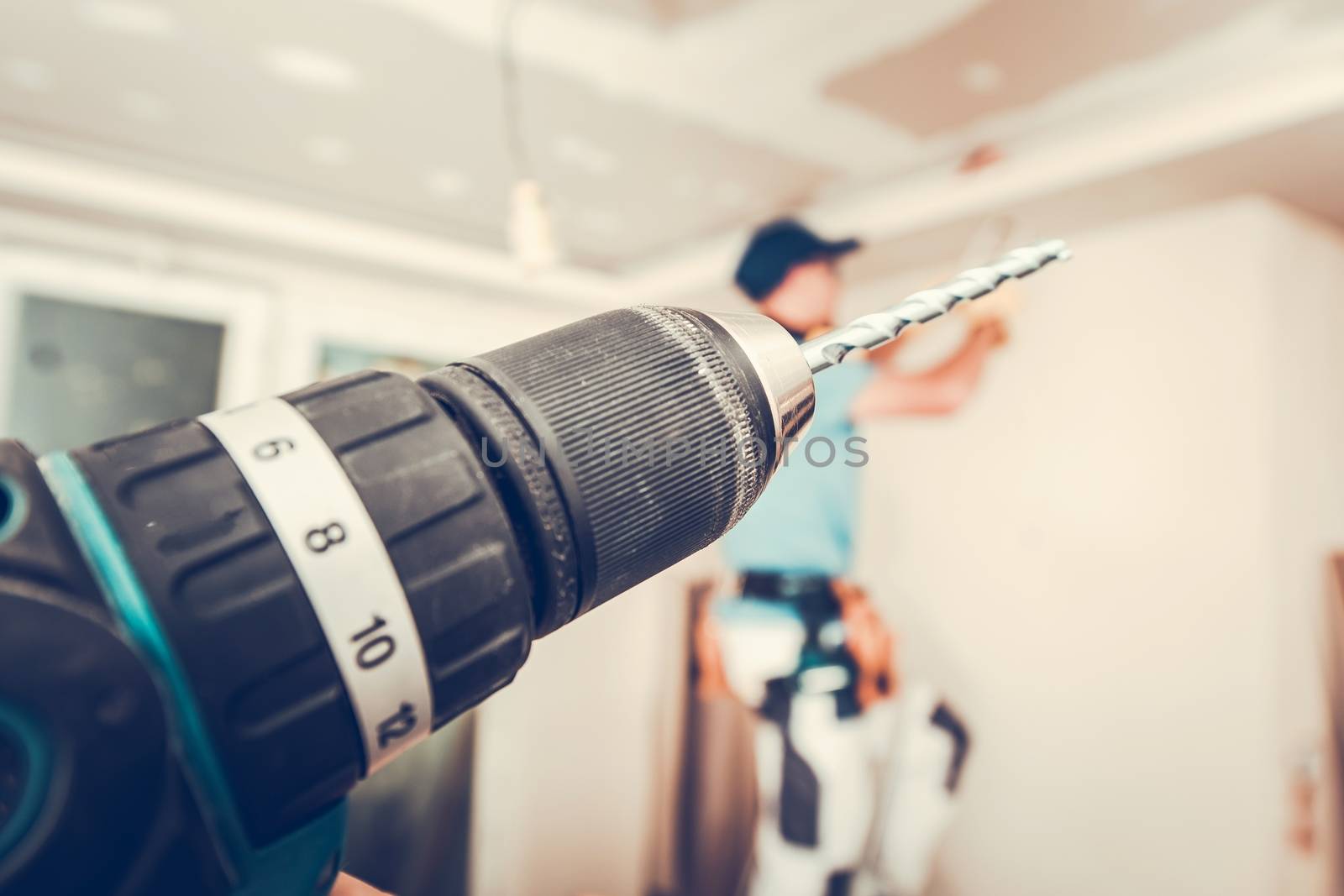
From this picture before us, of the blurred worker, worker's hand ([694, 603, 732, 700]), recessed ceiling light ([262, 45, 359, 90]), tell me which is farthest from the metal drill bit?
recessed ceiling light ([262, 45, 359, 90])

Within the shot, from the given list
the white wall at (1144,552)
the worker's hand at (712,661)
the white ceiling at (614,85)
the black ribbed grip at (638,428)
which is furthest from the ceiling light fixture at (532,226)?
the white wall at (1144,552)

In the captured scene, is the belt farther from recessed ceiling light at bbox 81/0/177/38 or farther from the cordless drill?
recessed ceiling light at bbox 81/0/177/38

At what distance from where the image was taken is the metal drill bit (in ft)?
0.91

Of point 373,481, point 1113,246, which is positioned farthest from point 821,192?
Answer: point 373,481

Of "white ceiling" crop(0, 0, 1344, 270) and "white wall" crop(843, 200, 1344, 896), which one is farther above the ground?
"white ceiling" crop(0, 0, 1344, 270)

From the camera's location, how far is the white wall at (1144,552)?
1098mm

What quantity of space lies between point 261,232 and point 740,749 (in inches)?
57.4

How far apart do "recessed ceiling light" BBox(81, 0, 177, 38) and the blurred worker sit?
2.57 feet

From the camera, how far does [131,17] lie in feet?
3.03

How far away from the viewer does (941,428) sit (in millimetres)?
1470

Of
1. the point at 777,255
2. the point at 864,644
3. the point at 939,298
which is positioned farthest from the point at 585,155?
the point at 939,298

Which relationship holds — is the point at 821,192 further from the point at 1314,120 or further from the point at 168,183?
the point at 168,183

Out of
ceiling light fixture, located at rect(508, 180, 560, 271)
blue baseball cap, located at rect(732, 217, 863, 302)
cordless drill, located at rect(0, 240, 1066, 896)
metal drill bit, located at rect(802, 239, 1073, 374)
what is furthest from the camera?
ceiling light fixture, located at rect(508, 180, 560, 271)

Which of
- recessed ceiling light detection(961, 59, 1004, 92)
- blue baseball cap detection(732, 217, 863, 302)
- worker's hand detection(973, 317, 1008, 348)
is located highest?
recessed ceiling light detection(961, 59, 1004, 92)
